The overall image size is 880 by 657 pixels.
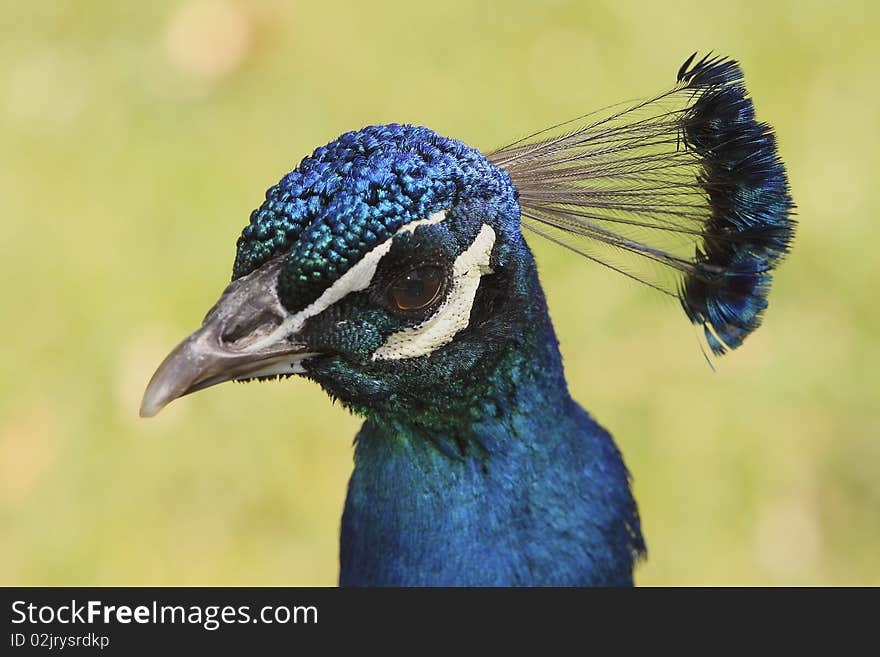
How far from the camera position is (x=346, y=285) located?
44.1 inches

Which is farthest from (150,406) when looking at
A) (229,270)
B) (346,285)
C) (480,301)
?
(229,270)

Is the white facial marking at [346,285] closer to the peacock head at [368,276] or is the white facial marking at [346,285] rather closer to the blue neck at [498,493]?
the peacock head at [368,276]

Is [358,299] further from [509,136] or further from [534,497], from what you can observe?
[509,136]

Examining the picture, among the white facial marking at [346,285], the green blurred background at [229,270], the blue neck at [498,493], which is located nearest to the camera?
the white facial marking at [346,285]

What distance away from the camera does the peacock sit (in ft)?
3.70

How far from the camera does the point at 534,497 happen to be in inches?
52.1

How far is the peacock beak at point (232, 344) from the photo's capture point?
1119 millimetres

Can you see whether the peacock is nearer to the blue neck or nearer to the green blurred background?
the blue neck

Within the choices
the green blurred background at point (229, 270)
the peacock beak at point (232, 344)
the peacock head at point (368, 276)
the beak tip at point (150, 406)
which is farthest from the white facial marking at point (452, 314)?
the green blurred background at point (229, 270)

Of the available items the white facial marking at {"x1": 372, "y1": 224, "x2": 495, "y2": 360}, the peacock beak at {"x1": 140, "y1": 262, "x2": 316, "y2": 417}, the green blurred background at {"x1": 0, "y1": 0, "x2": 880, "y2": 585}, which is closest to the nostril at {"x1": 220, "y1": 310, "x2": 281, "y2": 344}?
the peacock beak at {"x1": 140, "y1": 262, "x2": 316, "y2": 417}

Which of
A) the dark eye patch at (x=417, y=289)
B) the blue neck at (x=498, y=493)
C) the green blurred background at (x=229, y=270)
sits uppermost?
the green blurred background at (x=229, y=270)

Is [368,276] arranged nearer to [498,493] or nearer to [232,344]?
[232,344]

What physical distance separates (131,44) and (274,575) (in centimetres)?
179
